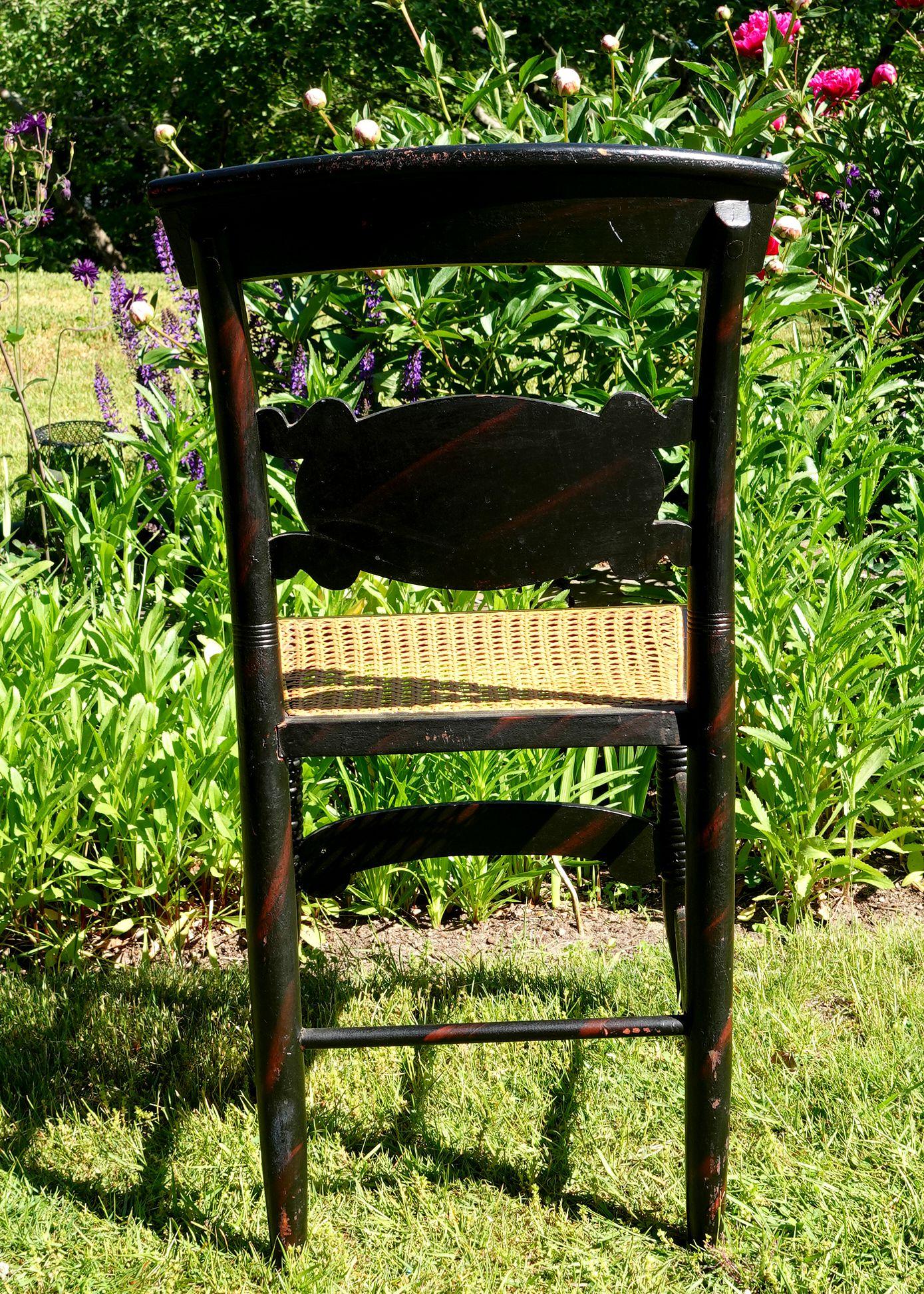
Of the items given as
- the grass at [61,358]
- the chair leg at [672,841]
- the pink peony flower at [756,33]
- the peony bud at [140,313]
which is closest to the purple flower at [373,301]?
the peony bud at [140,313]

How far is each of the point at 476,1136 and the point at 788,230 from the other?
192 centimetres

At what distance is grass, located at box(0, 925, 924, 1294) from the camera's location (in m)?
1.53

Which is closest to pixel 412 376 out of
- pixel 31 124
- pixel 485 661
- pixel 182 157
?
pixel 182 157

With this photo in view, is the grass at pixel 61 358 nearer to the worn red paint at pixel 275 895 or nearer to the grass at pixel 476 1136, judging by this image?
the grass at pixel 476 1136

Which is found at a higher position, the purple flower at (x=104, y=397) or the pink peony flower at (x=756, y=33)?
the pink peony flower at (x=756, y=33)

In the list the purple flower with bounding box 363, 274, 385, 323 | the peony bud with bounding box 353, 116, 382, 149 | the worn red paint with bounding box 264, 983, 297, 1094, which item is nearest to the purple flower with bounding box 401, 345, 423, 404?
the purple flower with bounding box 363, 274, 385, 323

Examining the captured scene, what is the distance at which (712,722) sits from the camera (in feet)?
4.34

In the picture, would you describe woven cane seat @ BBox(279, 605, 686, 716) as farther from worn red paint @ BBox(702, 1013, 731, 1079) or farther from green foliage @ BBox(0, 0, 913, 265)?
green foliage @ BBox(0, 0, 913, 265)

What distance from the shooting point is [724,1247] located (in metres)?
1.54

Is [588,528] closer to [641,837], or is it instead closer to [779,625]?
[641,837]

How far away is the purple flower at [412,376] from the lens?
9.38ft

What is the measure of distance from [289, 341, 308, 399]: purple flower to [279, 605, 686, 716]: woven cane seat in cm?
126

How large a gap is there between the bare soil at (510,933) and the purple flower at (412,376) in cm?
124

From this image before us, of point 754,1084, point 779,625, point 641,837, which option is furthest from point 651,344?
point 754,1084
